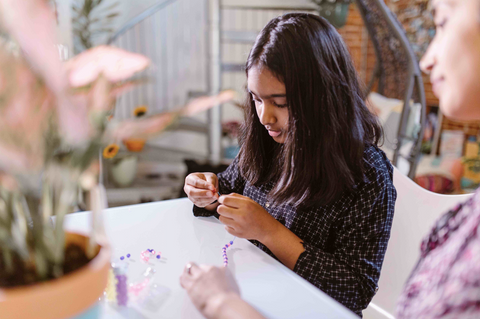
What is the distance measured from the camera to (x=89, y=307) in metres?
0.36

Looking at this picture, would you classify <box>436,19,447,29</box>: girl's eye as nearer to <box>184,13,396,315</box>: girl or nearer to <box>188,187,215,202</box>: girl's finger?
<box>184,13,396,315</box>: girl

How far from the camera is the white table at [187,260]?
0.58m

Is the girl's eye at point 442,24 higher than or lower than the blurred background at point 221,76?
higher

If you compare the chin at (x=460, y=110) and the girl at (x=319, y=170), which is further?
the girl at (x=319, y=170)

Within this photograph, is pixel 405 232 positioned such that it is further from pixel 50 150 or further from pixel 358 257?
pixel 50 150

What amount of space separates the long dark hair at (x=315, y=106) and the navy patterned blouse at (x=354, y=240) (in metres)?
0.03

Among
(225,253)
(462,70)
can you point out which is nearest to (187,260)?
(225,253)

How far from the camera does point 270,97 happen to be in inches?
33.0

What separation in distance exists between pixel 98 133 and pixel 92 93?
31mm

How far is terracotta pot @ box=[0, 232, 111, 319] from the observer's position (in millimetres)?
320

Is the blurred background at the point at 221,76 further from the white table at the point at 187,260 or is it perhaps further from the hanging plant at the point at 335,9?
the white table at the point at 187,260

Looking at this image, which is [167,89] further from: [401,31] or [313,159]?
[313,159]

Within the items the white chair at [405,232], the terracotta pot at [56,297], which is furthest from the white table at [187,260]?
the white chair at [405,232]

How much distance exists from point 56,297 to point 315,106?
65cm
